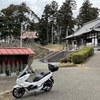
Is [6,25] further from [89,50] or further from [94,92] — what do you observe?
[94,92]

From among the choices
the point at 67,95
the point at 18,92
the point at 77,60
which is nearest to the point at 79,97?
the point at 67,95

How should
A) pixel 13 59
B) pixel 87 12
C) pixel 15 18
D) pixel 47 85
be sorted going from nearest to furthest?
pixel 47 85 < pixel 13 59 < pixel 15 18 < pixel 87 12

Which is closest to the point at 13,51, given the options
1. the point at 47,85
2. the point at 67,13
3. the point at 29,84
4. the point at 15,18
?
the point at 47,85

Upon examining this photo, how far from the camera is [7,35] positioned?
3803 centimetres

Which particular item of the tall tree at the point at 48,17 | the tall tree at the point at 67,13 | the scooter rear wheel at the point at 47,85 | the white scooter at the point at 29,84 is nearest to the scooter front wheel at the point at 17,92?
the white scooter at the point at 29,84

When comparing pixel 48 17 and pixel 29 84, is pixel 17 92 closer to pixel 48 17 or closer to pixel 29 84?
pixel 29 84

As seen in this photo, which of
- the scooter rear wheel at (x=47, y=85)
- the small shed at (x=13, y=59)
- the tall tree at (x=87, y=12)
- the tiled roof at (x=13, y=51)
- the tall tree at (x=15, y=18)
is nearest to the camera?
the scooter rear wheel at (x=47, y=85)

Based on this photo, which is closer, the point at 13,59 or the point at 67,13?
the point at 13,59

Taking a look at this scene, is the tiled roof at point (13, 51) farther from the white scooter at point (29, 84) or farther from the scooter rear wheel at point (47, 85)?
the scooter rear wheel at point (47, 85)

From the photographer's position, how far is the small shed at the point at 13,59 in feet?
31.4

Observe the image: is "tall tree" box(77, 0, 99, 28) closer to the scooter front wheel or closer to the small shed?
the small shed

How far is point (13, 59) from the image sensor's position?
32.8 ft

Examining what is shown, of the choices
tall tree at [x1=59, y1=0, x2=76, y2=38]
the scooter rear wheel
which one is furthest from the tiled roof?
tall tree at [x1=59, y1=0, x2=76, y2=38]

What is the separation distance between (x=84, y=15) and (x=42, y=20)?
40.1 feet
